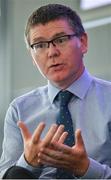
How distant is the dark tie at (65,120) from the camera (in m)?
1.29

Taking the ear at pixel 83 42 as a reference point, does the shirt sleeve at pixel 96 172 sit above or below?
below

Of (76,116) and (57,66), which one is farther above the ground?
(57,66)

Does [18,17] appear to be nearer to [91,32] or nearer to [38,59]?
[91,32]

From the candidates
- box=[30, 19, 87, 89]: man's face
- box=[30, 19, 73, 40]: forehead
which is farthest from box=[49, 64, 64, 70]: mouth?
box=[30, 19, 73, 40]: forehead

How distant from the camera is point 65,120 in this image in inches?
53.6

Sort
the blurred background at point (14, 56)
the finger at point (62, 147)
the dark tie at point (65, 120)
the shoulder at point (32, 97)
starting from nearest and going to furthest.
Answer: the finger at point (62, 147) → the dark tie at point (65, 120) → the shoulder at point (32, 97) → the blurred background at point (14, 56)

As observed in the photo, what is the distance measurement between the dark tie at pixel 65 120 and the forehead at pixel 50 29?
22 centimetres

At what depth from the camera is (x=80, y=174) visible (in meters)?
1.19

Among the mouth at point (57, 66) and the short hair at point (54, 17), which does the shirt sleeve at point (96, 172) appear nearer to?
the mouth at point (57, 66)

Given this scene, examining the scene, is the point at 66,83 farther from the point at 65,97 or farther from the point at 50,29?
the point at 50,29

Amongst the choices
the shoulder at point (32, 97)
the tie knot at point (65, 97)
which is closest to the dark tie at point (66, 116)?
the tie knot at point (65, 97)

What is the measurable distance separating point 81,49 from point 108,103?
0.22m

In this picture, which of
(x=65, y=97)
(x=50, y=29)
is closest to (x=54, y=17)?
(x=50, y=29)

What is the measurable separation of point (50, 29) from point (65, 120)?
319mm
